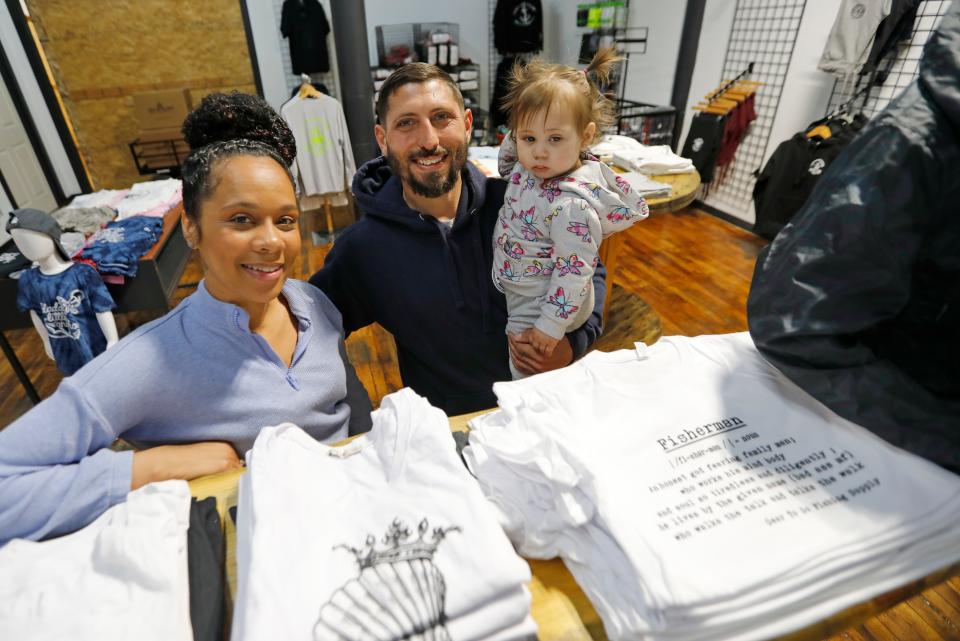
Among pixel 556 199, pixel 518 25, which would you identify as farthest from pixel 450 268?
pixel 518 25

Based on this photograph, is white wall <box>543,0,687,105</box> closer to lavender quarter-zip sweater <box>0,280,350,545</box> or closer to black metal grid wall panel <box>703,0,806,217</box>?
black metal grid wall panel <box>703,0,806,217</box>

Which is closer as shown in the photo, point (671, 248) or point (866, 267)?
point (866, 267)

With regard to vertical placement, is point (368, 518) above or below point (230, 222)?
below

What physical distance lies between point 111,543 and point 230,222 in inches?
23.4

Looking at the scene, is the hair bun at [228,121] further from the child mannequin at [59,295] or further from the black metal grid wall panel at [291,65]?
the black metal grid wall panel at [291,65]

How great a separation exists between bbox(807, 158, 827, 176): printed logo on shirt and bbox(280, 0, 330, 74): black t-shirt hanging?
499 centimetres

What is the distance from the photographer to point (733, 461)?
0.61 meters

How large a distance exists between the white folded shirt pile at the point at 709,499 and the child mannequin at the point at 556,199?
25.0 inches

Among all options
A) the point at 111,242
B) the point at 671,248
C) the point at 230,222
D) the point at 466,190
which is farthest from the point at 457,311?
the point at 671,248

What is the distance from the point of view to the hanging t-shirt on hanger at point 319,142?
172 inches

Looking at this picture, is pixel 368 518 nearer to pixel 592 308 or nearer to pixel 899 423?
Result: pixel 899 423

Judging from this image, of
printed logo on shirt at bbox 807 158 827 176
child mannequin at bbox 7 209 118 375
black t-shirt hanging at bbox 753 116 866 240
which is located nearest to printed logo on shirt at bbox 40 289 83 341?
child mannequin at bbox 7 209 118 375

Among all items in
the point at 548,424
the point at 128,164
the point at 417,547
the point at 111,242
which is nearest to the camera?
the point at 417,547

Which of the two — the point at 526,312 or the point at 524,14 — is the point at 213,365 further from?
the point at 524,14
